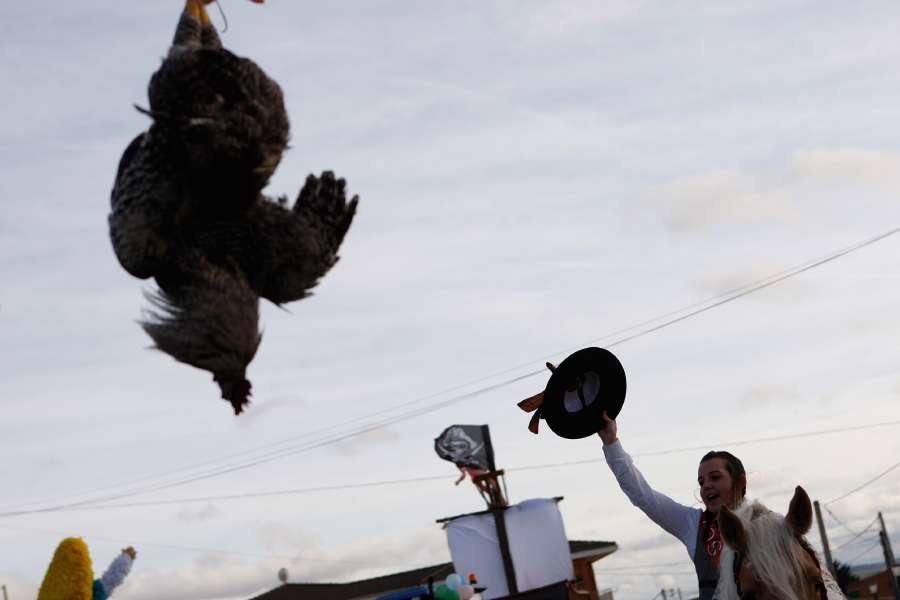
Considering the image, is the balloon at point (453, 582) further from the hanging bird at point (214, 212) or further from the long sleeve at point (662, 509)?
the hanging bird at point (214, 212)

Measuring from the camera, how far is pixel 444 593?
59.2 ft

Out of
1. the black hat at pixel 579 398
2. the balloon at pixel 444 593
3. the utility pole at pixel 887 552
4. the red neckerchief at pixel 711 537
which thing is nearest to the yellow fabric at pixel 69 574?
the black hat at pixel 579 398

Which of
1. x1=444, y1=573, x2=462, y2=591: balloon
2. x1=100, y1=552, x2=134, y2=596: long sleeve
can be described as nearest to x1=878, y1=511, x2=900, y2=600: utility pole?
x1=444, y1=573, x2=462, y2=591: balloon

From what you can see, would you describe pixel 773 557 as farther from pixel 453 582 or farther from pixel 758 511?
pixel 453 582

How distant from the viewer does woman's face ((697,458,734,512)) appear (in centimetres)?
590

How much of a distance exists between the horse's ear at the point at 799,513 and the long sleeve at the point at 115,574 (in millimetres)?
4917

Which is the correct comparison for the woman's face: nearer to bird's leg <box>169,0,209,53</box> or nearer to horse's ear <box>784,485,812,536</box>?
horse's ear <box>784,485,812,536</box>

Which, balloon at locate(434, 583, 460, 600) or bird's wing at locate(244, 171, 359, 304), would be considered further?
balloon at locate(434, 583, 460, 600)

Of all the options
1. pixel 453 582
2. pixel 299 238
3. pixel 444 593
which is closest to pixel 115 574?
pixel 299 238

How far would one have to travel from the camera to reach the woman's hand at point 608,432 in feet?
18.5

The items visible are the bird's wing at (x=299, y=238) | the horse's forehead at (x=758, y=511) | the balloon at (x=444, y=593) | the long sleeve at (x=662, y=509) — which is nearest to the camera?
the bird's wing at (x=299, y=238)

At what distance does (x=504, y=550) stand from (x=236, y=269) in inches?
1142

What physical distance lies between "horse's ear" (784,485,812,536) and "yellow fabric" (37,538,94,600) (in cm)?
349

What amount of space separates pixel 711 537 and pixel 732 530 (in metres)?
0.97
